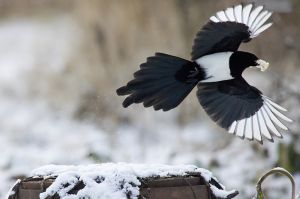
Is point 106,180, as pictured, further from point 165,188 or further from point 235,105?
point 235,105

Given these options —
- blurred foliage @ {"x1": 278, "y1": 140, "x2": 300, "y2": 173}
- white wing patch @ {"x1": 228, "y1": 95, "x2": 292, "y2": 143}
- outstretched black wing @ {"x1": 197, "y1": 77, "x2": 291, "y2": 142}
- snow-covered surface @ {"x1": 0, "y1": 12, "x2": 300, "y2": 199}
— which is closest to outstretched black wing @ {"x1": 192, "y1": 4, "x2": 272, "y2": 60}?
outstretched black wing @ {"x1": 197, "y1": 77, "x2": 291, "y2": 142}

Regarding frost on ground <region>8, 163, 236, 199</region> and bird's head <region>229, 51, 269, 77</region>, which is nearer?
frost on ground <region>8, 163, 236, 199</region>

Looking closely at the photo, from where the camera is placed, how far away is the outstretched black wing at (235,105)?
2.40 metres

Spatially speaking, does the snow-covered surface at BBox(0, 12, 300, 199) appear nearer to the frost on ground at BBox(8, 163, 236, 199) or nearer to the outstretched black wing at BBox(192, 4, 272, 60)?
the outstretched black wing at BBox(192, 4, 272, 60)

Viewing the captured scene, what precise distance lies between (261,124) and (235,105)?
16 centimetres

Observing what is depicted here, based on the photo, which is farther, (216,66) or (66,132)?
(66,132)

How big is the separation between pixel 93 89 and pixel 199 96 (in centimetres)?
397

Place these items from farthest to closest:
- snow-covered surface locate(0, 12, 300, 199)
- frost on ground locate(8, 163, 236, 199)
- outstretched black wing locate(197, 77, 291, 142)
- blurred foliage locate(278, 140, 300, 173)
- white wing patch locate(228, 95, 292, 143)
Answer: snow-covered surface locate(0, 12, 300, 199) < blurred foliage locate(278, 140, 300, 173) < outstretched black wing locate(197, 77, 291, 142) < white wing patch locate(228, 95, 292, 143) < frost on ground locate(8, 163, 236, 199)

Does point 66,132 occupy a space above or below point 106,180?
above

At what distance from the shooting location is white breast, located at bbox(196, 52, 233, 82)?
8.05ft

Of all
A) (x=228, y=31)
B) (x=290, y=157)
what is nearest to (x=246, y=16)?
(x=228, y=31)

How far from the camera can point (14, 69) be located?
21.9ft

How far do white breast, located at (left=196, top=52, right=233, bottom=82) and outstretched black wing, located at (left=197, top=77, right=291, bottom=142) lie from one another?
4 cm

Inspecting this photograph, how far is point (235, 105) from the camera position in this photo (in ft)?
8.17
